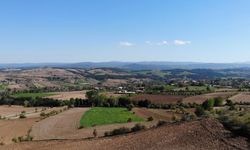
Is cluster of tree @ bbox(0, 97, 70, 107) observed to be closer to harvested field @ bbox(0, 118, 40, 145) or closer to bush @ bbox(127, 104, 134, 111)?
bush @ bbox(127, 104, 134, 111)

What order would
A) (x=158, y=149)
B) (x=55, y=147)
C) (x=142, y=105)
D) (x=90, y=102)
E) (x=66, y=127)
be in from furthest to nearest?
(x=90, y=102)
(x=142, y=105)
(x=66, y=127)
(x=55, y=147)
(x=158, y=149)

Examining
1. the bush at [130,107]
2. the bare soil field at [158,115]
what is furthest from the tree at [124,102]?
the bare soil field at [158,115]

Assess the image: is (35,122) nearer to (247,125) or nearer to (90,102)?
(90,102)

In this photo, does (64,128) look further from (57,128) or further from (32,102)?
(32,102)

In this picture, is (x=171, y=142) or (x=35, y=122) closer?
(x=171, y=142)

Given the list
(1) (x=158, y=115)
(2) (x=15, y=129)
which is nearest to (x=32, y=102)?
(1) (x=158, y=115)

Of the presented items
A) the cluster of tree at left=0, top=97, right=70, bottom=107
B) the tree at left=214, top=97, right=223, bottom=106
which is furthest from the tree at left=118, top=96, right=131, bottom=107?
the tree at left=214, top=97, right=223, bottom=106

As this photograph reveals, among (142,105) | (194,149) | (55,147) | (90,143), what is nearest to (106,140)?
(90,143)

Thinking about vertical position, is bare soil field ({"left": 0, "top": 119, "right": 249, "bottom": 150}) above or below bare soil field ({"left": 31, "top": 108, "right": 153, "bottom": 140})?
above
